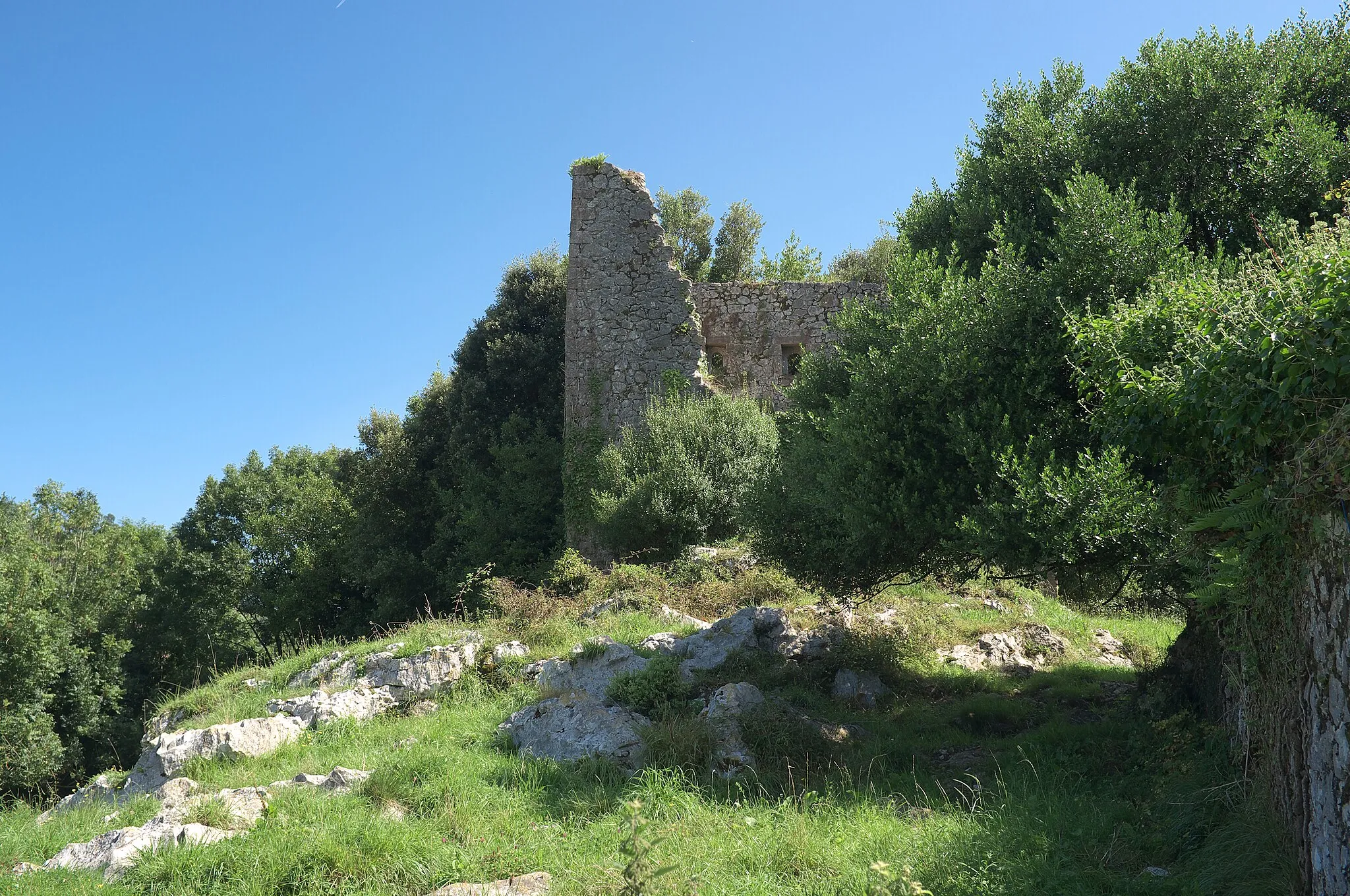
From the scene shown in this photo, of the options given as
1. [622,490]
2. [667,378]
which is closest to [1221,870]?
[622,490]

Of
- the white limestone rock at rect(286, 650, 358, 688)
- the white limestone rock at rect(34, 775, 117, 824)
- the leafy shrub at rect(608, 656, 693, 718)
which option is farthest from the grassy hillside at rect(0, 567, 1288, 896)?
the leafy shrub at rect(608, 656, 693, 718)

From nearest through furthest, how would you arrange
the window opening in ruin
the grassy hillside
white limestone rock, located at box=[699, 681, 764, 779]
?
1. the grassy hillside
2. white limestone rock, located at box=[699, 681, 764, 779]
3. the window opening in ruin

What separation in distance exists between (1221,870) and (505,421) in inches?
772

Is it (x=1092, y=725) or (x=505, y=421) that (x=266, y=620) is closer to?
(x=505, y=421)

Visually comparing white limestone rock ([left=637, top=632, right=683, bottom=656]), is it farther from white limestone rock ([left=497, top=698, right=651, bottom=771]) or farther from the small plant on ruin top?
the small plant on ruin top

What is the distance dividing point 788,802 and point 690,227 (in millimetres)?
24734

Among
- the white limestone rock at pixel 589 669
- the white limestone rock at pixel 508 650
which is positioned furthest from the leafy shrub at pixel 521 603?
the white limestone rock at pixel 589 669

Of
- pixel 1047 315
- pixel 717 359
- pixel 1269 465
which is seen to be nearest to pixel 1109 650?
pixel 1047 315

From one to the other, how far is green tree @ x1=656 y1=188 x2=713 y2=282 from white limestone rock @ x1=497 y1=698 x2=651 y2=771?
21.2 metres

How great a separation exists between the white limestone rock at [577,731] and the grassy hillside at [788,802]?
229 millimetres

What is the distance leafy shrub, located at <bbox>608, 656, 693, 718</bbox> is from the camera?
9711mm

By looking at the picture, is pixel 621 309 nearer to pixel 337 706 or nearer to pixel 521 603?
pixel 521 603

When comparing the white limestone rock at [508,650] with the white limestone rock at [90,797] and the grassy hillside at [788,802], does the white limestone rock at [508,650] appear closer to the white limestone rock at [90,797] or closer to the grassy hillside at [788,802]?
the grassy hillside at [788,802]

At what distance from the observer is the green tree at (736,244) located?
29.4m
